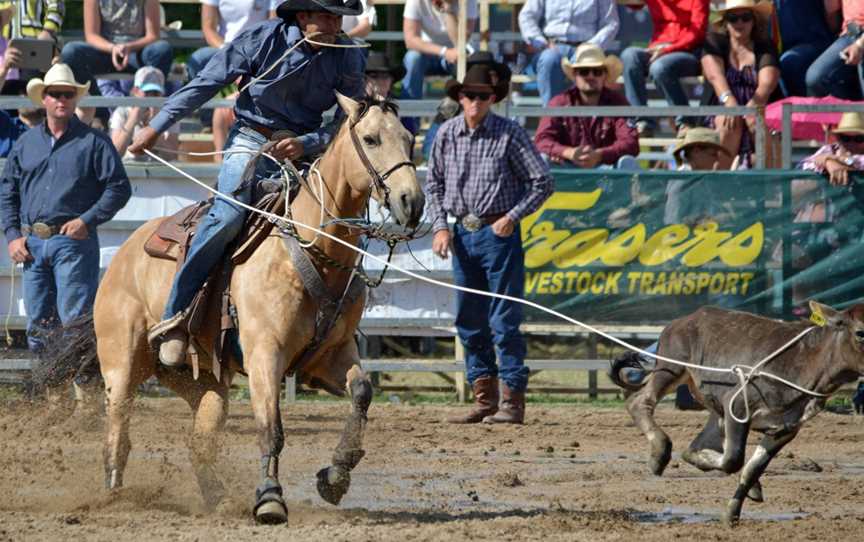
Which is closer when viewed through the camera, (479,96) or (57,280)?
(479,96)

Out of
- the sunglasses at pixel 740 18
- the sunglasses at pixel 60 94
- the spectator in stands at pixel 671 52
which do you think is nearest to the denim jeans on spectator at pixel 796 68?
the sunglasses at pixel 740 18

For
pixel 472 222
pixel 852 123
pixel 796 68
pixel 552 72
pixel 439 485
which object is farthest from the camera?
pixel 552 72

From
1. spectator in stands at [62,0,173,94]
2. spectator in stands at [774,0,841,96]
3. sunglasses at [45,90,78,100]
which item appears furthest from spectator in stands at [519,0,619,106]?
sunglasses at [45,90,78,100]

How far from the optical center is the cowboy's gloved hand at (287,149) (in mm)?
7699

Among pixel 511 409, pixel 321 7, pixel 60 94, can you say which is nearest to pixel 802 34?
pixel 511 409

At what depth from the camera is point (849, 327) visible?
712 centimetres

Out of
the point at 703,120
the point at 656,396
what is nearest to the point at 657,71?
the point at 703,120

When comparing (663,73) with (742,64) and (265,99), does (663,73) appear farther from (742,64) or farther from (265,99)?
(265,99)

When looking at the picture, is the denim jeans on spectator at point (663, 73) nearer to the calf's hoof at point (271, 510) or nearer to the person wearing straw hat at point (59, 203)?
the person wearing straw hat at point (59, 203)

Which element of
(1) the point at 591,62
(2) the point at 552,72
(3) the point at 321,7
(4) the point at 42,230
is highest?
(3) the point at 321,7

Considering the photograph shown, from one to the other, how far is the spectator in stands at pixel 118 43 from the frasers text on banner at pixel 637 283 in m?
4.79

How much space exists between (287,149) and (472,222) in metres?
3.53

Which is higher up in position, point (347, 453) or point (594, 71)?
point (594, 71)

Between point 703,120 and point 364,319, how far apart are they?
360cm
